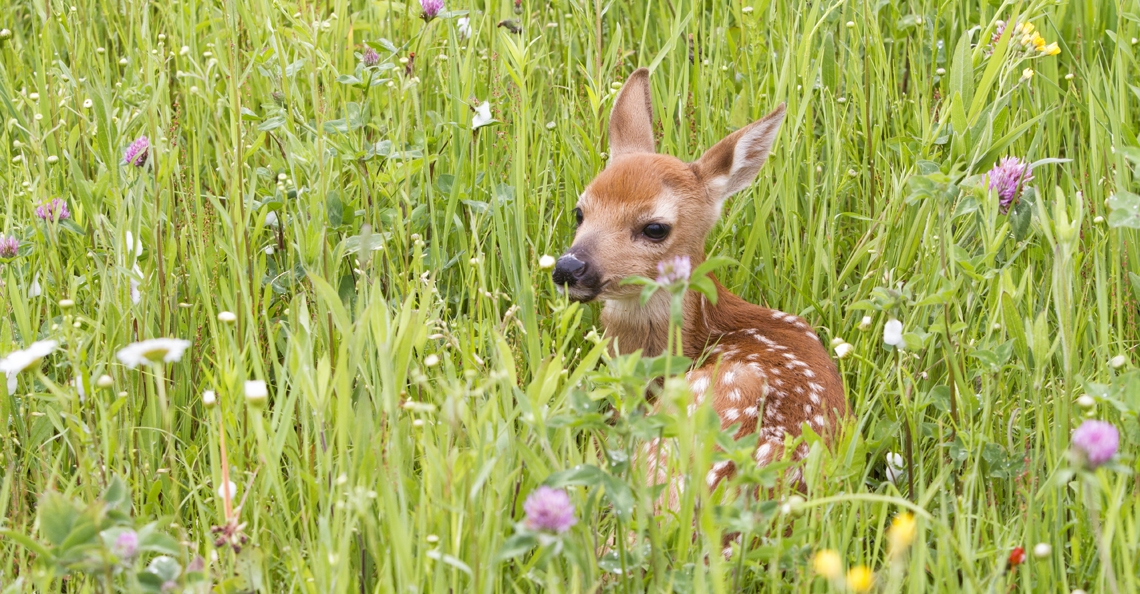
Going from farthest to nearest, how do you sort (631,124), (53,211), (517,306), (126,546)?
(631,124) → (53,211) → (517,306) → (126,546)

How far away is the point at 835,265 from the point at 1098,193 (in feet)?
2.86

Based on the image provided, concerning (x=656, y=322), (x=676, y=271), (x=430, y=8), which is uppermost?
(x=430, y=8)

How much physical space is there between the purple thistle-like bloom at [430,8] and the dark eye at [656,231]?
980 millimetres

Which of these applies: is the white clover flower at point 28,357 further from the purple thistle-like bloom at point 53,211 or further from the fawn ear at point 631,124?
the fawn ear at point 631,124

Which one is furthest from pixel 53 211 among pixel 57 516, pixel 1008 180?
pixel 1008 180

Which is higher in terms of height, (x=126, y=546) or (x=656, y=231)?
(x=126, y=546)

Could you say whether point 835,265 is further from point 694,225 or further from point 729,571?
point 729,571

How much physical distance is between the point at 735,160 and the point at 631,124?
475 millimetres

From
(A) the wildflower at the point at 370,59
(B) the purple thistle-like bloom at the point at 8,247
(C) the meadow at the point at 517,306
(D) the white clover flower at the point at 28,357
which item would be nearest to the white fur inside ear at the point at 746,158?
(C) the meadow at the point at 517,306

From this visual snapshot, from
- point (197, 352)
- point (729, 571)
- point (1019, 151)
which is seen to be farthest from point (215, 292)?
point (1019, 151)

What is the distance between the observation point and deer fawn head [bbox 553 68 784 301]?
379cm

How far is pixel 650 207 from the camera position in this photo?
3891 mm

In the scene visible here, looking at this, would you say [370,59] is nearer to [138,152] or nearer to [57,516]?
[138,152]

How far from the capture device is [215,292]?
11.5 feet
